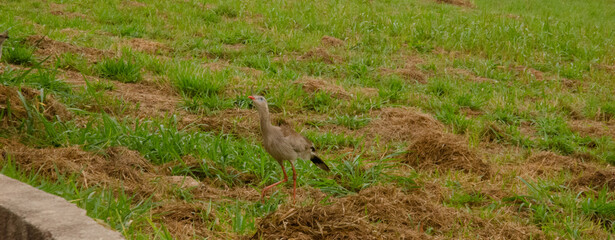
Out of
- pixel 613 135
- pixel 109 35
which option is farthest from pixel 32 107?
pixel 613 135

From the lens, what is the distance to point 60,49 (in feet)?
27.2

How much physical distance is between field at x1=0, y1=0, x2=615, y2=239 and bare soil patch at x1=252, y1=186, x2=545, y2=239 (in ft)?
0.05

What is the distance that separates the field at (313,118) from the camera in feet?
14.9

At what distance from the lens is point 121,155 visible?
5.00 m

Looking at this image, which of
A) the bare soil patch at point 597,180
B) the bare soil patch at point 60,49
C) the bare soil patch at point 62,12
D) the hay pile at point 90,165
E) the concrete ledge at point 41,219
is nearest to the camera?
the concrete ledge at point 41,219

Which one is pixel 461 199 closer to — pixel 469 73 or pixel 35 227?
pixel 35 227

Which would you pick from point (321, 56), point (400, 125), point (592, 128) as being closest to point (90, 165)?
point (400, 125)

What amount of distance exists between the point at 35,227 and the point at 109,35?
796cm

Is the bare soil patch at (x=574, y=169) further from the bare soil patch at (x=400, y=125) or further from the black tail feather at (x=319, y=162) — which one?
the black tail feather at (x=319, y=162)

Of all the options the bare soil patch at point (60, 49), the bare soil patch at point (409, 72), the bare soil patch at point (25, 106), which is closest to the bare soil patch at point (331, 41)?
the bare soil patch at point (409, 72)

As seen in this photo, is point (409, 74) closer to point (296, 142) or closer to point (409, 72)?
point (409, 72)

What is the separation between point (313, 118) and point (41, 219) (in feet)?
16.2

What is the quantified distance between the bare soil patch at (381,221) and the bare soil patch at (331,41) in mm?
5693

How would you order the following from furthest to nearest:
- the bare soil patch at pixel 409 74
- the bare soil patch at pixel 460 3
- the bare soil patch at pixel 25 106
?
1. the bare soil patch at pixel 460 3
2. the bare soil patch at pixel 409 74
3. the bare soil patch at pixel 25 106
